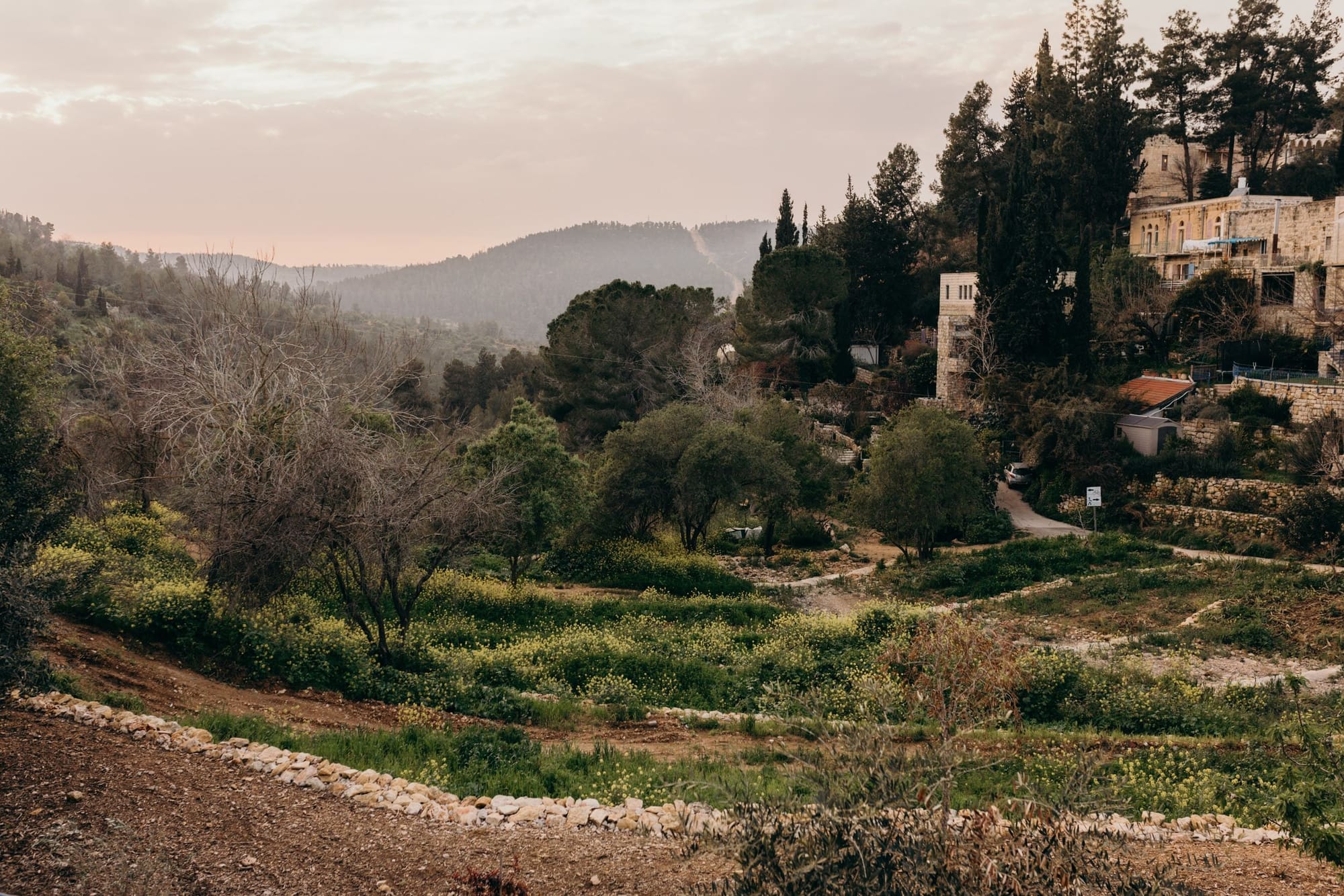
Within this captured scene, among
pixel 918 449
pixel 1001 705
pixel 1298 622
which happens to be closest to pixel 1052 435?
pixel 918 449

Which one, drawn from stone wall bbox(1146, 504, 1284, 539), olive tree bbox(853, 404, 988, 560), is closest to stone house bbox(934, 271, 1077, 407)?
stone wall bbox(1146, 504, 1284, 539)

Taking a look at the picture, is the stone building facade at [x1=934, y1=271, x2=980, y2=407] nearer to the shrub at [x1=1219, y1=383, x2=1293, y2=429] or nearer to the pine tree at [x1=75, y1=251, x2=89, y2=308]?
the shrub at [x1=1219, y1=383, x2=1293, y2=429]

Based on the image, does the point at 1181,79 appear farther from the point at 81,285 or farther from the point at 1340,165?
the point at 81,285

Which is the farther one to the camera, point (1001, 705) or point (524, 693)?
point (524, 693)

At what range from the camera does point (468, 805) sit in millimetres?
7945

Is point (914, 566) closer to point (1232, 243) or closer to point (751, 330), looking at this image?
point (751, 330)

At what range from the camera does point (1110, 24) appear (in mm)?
44719

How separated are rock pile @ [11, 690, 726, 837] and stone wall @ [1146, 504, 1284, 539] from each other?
24.3 m

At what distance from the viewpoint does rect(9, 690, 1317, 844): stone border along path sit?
757 cm

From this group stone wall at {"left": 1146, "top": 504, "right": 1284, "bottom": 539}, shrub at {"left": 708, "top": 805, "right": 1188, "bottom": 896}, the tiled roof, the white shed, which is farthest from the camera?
the tiled roof

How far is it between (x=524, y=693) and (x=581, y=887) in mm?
6271

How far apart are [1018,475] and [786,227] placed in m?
23.7

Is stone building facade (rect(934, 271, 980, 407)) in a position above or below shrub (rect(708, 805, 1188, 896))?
above

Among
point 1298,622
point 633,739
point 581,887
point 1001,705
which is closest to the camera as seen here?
point 581,887
